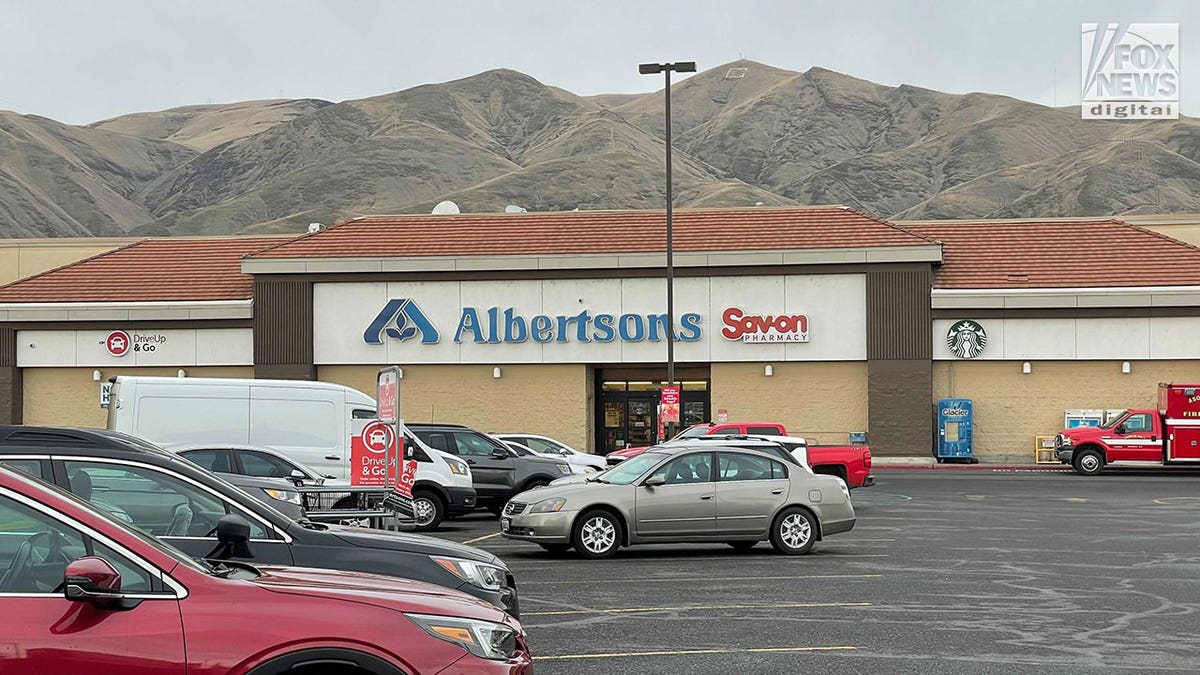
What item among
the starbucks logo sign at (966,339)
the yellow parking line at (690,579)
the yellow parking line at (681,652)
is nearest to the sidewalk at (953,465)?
the starbucks logo sign at (966,339)

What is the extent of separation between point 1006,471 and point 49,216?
597 ft

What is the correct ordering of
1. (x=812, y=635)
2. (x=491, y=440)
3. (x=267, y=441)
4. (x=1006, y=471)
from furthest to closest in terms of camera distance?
1. (x=1006, y=471)
2. (x=491, y=440)
3. (x=267, y=441)
4. (x=812, y=635)

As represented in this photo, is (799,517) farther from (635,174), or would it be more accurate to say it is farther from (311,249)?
(635,174)

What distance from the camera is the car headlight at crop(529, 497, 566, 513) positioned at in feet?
56.1

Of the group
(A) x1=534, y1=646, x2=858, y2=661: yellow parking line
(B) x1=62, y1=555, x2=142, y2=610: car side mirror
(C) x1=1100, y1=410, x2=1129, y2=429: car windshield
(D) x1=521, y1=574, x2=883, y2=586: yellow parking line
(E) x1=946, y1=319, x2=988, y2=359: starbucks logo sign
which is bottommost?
(D) x1=521, y1=574, x2=883, y2=586: yellow parking line

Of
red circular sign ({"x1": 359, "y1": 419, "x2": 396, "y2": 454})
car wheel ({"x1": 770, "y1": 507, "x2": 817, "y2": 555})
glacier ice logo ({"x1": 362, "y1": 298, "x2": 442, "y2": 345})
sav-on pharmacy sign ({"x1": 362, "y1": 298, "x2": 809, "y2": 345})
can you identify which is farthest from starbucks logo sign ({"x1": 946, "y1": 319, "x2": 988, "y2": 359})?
red circular sign ({"x1": 359, "y1": 419, "x2": 396, "y2": 454})

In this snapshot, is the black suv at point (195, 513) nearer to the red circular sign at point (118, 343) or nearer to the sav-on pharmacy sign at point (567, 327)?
the sav-on pharmacy sign at point (567, 327)

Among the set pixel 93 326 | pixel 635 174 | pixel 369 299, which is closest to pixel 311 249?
pixel 369 299

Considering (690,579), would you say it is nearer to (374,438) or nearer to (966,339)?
(374,438)

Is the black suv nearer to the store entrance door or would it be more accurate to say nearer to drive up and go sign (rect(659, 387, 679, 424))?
drive up and go sign (rect(659, 387, 679, 424))

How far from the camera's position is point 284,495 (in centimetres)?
1569

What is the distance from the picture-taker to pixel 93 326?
45.4 m

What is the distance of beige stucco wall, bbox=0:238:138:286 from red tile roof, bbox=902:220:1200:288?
3150cm

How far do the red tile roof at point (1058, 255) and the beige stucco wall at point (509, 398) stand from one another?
39.1 feet
